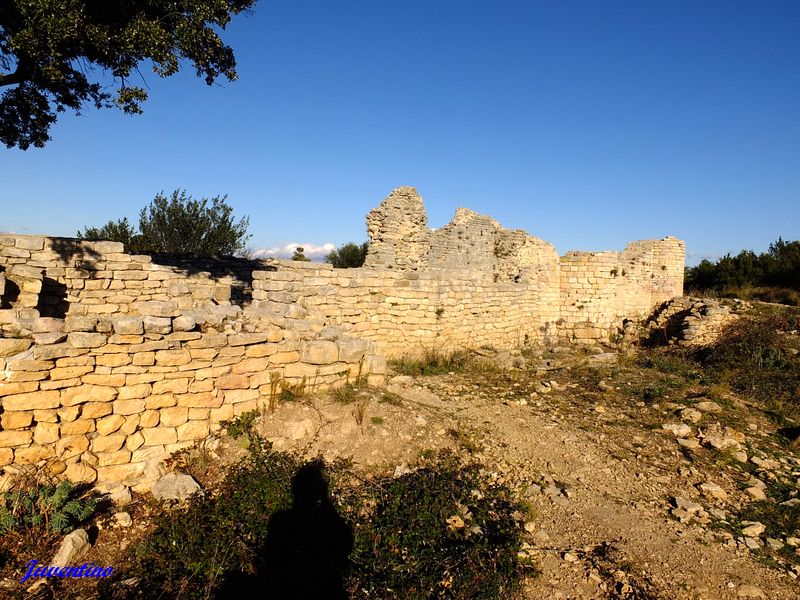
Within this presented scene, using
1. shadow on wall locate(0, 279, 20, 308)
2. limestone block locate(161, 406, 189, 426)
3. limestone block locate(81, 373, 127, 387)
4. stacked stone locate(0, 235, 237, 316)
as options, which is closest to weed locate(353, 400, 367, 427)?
limestone block locate(161, 406, 189, 426)

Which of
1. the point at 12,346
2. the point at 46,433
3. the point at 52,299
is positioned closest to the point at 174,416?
the point at 46,433

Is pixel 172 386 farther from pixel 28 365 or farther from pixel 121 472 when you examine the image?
pixel 28 365

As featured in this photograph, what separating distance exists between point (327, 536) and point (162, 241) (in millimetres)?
20908

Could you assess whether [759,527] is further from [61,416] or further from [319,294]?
[319,294]

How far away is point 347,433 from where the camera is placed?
525 cm

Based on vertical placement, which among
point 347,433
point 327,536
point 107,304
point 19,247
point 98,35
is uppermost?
point 98,35

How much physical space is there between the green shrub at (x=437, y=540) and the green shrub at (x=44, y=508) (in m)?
2.34

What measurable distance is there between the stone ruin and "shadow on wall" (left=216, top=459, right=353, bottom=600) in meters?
1.57

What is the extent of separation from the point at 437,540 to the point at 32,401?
3916 millimetres

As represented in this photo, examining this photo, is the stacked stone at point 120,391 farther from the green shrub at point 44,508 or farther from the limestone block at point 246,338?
the green shrub at point 44,508

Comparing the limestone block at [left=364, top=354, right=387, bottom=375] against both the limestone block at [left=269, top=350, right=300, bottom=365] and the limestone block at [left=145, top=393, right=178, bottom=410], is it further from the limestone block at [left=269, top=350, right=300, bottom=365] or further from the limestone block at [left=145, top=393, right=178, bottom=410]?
the limestone block at [left=145, top=393, right=178, bottom=410]

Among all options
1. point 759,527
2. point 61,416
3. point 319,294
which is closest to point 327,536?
point 61,416

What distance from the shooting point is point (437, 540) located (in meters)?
3.81

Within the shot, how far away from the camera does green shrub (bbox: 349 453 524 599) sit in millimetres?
3316
